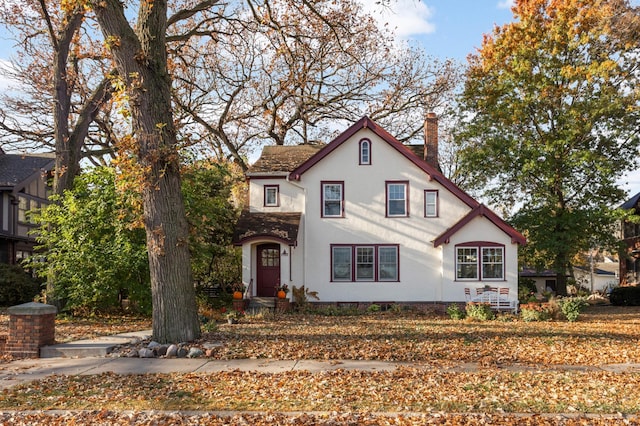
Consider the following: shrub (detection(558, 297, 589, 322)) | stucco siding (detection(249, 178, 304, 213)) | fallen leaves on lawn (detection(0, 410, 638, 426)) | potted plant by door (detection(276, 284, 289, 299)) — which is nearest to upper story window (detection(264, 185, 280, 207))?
stucco siding (detection(249, 178, 304, 213))

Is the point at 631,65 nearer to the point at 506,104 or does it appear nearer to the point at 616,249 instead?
the point at 506,104

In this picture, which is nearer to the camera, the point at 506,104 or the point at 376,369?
the point at 376,369

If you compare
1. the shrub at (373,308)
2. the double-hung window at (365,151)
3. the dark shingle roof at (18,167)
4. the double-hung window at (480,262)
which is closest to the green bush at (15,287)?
the dark shingle roof at (18,167)

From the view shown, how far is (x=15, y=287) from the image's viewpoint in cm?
2516

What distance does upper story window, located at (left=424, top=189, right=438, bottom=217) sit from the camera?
24375 mm

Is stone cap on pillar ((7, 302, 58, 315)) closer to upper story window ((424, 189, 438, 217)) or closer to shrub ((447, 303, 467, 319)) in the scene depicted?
shrub ((447, 303, 467, 319))

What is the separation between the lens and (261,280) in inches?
958

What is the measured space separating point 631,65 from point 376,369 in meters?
22.9

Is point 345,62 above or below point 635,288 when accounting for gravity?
above

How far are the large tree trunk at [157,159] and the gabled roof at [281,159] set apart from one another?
12.1 metres

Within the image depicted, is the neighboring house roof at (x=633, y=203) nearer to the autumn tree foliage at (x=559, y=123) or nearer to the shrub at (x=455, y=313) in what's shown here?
the autumn tree foliage at (x=559, y=123)

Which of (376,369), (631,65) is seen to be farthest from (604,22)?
(376,369)

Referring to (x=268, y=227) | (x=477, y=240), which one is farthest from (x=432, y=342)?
(x=268, y=227)

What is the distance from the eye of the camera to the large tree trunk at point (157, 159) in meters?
12.1
